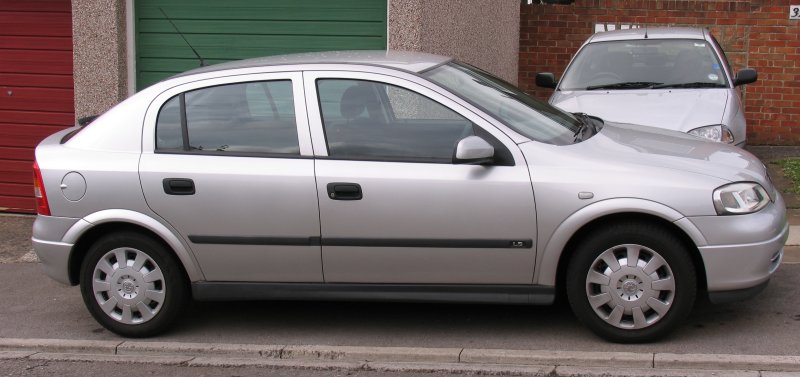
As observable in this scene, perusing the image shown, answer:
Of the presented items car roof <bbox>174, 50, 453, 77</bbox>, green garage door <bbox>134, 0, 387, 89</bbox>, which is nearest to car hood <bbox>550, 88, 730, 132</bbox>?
green garage door <bbox>134, 0, 387, 89</bbox>

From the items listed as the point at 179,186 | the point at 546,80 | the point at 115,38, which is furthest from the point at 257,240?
the point at 546,80

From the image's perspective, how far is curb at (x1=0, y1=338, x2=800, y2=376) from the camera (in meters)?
5.05

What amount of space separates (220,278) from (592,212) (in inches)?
84.7

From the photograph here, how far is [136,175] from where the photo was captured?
18.5 feet

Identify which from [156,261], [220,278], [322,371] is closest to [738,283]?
[322,371]

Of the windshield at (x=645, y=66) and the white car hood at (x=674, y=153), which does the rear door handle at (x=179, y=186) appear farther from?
the windshield at (x=645, y=66)

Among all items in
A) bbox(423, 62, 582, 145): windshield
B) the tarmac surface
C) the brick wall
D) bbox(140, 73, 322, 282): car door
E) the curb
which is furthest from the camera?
the brick wall

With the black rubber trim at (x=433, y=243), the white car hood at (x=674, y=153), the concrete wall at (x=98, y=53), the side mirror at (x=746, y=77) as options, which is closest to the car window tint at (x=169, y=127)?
the black rubber trim at (x=433, y=243)

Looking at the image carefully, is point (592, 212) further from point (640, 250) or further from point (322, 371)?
point (322, 371)

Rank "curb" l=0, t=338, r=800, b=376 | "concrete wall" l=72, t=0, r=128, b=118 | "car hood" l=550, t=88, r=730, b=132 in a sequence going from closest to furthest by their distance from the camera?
"curb" l=0, t=338, r=800, b=376
"car hood" l=550, t=88, r=730, b=132
"concrete wall" l=72, t=0, r=128, b=118

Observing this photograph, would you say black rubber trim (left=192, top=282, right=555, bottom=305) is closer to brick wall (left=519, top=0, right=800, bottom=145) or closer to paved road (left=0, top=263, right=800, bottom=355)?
paved road (left=0, top=263, right=800, bottom=355)

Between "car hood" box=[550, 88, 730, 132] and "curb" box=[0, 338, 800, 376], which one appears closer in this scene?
"curb" box=[0, 338, 800, 376]

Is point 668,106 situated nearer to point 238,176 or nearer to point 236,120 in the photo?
point 236,120

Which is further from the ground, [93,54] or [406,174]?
[93,54]
